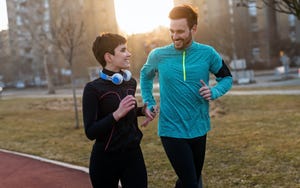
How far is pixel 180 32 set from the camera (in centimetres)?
335

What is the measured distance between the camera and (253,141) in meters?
8.12

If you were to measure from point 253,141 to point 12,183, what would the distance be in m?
4.40

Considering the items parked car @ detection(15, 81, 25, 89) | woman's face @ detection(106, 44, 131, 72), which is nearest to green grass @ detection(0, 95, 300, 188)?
woman's face @ detection(106, 44, 131, 72)

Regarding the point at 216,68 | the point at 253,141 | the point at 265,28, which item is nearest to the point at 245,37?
the point at 265,28

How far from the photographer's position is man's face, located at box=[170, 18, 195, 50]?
3330 millimetres

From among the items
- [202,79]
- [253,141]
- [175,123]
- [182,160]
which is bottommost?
[253,141]

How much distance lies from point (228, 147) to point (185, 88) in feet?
15.2

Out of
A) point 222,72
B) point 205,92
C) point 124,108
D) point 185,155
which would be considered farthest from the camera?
point 222,72

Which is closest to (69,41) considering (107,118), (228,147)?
(228,147)

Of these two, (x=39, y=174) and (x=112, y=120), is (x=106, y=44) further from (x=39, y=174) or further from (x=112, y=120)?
(x=39, y=174)

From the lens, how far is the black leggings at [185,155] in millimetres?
3396

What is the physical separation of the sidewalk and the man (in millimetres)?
2852

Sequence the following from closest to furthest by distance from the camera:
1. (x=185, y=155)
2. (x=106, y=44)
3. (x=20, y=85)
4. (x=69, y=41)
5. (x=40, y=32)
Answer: (x=106, y=44)
(x=185, y=155)
(x=69, y=41)
(x=40, y=32)
(x=20, y=85)

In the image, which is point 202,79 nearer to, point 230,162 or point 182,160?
point 182,160
